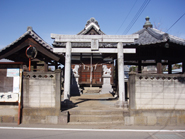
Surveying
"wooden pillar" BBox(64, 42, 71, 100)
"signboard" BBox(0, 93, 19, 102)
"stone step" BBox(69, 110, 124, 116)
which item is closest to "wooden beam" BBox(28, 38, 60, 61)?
"wooden pillar" BBox(64, 42, 71, 100)

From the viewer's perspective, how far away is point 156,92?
344 inches

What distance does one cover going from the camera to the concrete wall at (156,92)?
8.68m

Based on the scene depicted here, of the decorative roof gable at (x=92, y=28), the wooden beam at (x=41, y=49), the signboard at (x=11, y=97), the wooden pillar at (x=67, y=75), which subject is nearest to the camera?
the signboard at (x=11, y=97)

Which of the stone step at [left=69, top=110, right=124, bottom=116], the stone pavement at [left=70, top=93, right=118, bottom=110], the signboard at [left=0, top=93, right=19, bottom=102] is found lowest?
the stone step at [left=69, top=110, right=124, bottom=116]

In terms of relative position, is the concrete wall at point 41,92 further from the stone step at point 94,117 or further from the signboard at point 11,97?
the stone step at point 94,117

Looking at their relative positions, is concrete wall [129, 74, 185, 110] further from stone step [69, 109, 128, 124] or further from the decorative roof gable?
the decorative roof gable

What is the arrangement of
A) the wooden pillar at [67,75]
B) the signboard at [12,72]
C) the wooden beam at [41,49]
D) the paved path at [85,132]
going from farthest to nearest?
the wooden beam at [41,49] < the wooden pillar at [67,75] < the signboard at [12,72] < the paved path at [85,132]

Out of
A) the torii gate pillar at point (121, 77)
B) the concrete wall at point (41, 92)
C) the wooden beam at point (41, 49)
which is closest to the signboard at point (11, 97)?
the concrete wall at point (41, 92)

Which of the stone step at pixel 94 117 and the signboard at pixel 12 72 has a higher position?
the signboard at pixel 12 72

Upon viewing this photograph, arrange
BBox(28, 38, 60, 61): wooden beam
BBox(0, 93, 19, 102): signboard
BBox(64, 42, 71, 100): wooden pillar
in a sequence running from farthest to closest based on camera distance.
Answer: BBox(28, 38, 60, 61): wooden beam < BBox(64, 42, 71, 100): wooden pillar < BBox(0, 93, 19, 102): signboard

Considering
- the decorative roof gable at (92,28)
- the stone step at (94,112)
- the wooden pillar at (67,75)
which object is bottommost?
the stone step at (94,112)

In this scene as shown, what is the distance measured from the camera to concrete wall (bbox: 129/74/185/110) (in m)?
8.68

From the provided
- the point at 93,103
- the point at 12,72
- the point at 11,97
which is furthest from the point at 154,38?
the point at 11,97

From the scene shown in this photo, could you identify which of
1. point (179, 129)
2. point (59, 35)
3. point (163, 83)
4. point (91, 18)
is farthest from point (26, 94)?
point (91, 18)
